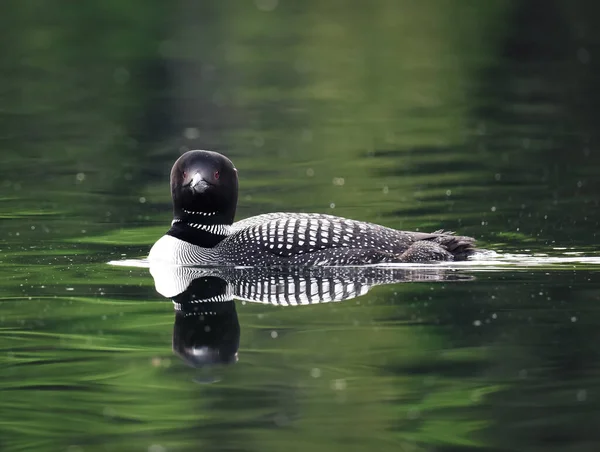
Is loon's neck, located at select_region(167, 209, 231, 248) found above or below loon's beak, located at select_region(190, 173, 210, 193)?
below

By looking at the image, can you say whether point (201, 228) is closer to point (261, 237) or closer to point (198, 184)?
point (198, 184)

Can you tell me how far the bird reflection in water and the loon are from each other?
0.08 m

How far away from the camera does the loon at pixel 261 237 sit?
8445 mm

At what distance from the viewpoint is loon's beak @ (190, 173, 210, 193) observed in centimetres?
871

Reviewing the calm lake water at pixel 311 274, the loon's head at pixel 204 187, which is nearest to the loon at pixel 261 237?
the loon's head at pixel 204 187

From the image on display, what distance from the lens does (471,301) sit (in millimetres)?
7496

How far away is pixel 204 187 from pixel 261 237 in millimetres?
503

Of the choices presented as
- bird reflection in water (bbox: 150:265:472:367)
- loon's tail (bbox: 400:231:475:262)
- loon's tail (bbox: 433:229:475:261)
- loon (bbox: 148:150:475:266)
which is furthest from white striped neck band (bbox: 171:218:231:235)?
loon's tail (bbox: 433:229:475:261)

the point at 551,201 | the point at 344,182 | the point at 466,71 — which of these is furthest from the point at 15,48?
the point at 551,201

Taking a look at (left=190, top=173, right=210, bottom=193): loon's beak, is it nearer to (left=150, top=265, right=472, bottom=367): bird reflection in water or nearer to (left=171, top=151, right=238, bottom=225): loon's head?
(left=171, top=151, right=238, bottom=225): loon's head

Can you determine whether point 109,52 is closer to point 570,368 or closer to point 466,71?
point 466,71

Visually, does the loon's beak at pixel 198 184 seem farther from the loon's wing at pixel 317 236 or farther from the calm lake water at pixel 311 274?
the calm lake water at pixel 311 274

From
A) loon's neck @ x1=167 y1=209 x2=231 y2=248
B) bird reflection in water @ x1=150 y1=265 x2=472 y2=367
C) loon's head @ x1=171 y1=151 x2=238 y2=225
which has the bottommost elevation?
bird reflection in water @ x1=150 y1=265 x2=472 y2=367

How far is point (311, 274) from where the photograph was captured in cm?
838
